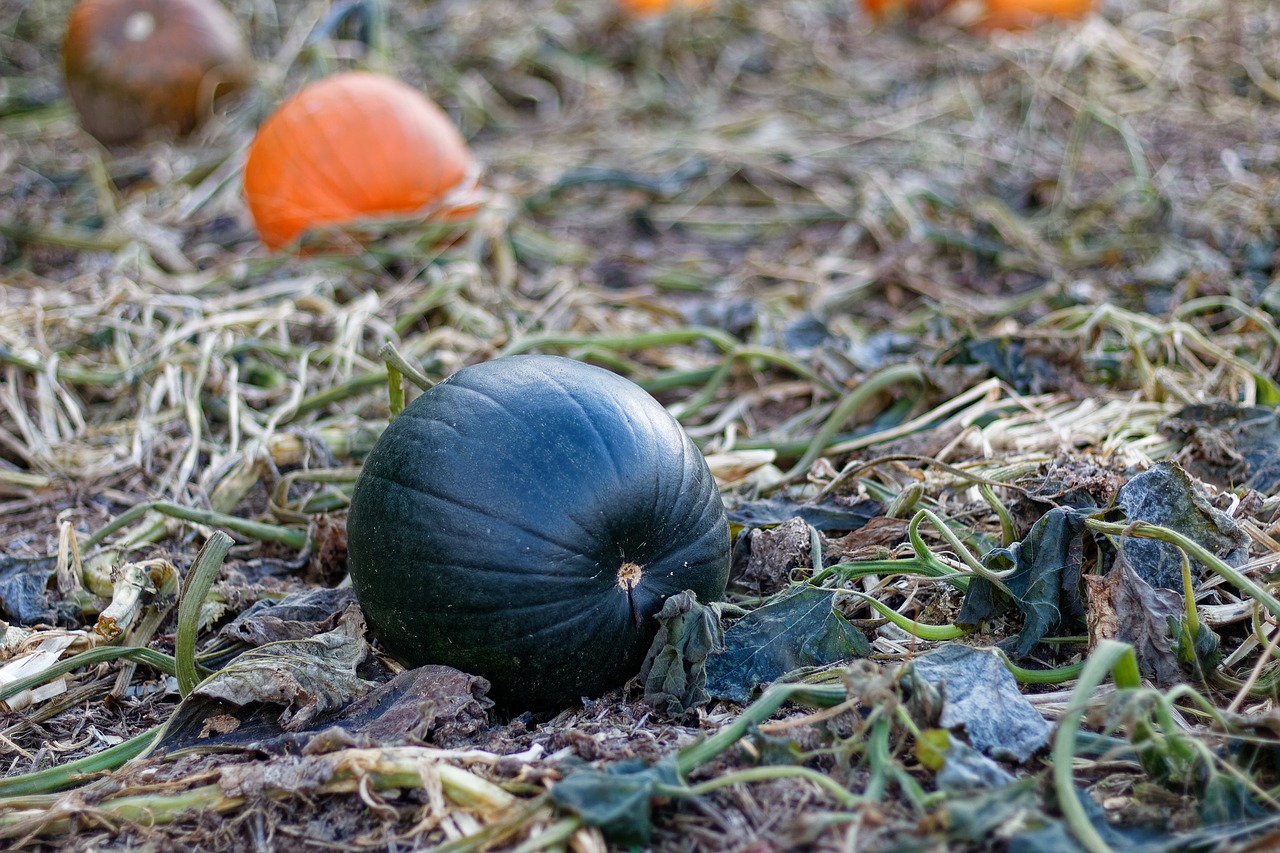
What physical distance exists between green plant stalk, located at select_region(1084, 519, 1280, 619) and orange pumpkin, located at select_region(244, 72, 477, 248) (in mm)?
3657

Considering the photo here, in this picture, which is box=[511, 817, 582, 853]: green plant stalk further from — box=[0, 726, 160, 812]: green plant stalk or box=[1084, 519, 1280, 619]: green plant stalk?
box=[1084, 519, 1280, 619]: green plant stalk

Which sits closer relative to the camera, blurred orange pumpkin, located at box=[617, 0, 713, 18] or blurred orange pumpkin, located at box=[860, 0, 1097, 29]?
blurred orange pumpkin, located at box=[860, 0, 1097, 29]

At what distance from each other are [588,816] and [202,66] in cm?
663

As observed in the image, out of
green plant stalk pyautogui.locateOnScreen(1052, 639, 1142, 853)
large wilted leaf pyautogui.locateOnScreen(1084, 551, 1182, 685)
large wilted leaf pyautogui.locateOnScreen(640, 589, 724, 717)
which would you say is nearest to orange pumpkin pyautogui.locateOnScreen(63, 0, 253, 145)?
large wilted leaf pyautogui.locateOnScreen(640, 589, 724, 717)

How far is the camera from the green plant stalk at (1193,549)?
2.08 m

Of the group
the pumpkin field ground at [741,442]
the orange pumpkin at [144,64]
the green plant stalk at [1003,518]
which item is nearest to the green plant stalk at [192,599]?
the pumpkin field ground at [741,442]

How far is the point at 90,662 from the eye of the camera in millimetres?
2619

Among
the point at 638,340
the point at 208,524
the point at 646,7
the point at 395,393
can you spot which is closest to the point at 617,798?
the point at 395,393

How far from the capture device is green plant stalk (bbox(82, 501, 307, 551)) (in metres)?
2.97

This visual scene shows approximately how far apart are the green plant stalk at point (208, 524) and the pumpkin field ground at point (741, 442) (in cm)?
3

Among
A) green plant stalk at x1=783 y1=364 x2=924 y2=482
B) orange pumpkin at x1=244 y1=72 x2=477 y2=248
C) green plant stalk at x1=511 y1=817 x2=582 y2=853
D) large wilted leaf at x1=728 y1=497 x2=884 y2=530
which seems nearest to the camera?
green plant stalk at x1=511 y1=817 x2=582 y2=853

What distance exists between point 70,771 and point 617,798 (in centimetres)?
112

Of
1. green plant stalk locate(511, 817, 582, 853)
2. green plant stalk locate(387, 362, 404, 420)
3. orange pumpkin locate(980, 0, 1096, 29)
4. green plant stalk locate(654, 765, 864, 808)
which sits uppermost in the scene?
green plant stalk locate(387, 362, 404, 420)

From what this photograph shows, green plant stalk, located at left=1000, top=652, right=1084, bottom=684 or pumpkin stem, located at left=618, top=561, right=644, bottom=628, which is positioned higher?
pumpkin stem, located at left=618, top=561, right=644, bottom=628
